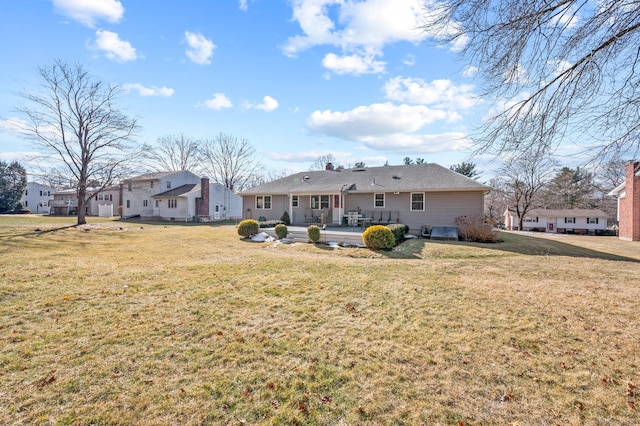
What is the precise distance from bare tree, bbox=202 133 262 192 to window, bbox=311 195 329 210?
29.4 m

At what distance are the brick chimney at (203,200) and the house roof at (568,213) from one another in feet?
135

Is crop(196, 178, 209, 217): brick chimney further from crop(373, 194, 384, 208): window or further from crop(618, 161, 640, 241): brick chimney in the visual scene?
crop(618, 161, 640, 241): brick chimney

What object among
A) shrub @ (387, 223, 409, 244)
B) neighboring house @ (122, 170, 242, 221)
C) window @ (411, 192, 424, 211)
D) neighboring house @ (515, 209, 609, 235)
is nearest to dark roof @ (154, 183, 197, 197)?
neighboring house @ (122, 170, 242, 221)

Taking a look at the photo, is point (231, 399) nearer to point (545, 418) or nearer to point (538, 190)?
point (545, 418)

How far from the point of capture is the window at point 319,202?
66.8ft

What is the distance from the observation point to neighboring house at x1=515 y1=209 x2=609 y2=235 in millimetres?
36344

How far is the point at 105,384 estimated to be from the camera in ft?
9.24

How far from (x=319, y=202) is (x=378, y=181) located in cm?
432

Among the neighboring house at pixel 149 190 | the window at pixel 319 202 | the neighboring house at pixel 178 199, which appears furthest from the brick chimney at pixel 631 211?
the neighboring house at pixel 149 190

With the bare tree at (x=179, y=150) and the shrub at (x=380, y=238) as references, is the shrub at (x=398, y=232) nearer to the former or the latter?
the shrub at (x=380, y=238)

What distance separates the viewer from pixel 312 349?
3600 millimetres

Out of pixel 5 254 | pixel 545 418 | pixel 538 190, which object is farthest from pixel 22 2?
pixel 538 190

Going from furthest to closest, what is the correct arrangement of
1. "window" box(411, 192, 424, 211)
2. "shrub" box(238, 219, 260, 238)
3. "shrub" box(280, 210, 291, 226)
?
"shrub" box(280, 210, 291, 226) → "window" box(411, 192, 424, 211) → "shrub" box(238, 219, 260, 238)

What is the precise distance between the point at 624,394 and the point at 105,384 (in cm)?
502
